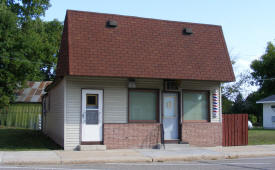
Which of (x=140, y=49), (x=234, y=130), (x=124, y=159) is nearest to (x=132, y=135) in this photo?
(x=124, y=159)

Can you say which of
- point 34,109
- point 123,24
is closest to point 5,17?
point 34,109

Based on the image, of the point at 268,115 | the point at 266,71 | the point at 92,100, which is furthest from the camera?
the point at 266,71

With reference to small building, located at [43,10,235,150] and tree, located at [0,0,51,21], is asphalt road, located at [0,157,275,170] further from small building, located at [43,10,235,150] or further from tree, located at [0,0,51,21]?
tree, located at [0,0,51,21]

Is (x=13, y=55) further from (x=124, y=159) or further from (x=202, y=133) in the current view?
(x=124, y=159)

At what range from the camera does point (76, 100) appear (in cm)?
1391

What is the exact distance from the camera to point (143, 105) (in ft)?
49.3

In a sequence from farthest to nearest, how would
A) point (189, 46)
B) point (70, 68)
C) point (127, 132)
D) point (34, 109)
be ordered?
1. point (34, 109)
2. point (189, 46)
3. point (127, 132)
4. point (70, 68)

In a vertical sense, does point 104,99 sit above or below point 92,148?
above

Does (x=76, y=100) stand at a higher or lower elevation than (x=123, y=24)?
lower

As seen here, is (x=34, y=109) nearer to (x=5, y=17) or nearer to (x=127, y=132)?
(x=5, y=17)

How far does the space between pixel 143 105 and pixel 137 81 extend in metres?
1.05

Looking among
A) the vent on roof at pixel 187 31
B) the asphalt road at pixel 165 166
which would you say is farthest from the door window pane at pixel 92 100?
the vent on roof at pixel 187 31

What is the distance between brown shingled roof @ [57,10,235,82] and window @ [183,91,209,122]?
1176mm

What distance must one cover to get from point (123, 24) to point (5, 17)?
56.6ft
